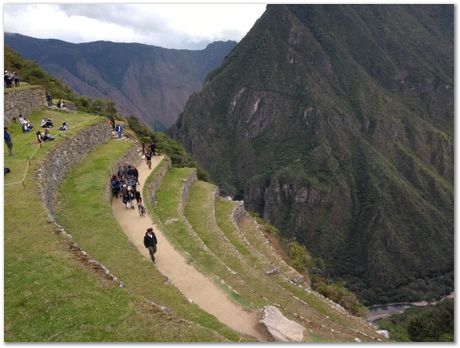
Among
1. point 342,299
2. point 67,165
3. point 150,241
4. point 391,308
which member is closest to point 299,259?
point 342,299

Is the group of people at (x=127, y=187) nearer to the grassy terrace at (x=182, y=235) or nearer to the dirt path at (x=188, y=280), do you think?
the dirt path at (x=188, y=280)

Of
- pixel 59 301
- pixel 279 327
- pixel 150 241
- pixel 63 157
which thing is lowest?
pixel 279 327

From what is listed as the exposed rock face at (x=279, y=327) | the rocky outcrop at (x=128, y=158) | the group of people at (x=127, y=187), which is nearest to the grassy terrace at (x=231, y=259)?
the exposed rock face at (x=279, y=327)

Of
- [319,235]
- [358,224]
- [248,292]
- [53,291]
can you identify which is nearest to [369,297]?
[319,235]

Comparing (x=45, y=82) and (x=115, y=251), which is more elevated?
(x=45, y=82)

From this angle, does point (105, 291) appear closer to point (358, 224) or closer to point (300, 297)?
point (300, 297)

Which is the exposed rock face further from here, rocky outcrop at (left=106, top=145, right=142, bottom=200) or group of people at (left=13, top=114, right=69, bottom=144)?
group of people at (left=13, top=114, right=69, bottom=144)

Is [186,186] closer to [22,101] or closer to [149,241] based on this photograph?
[22,101]
